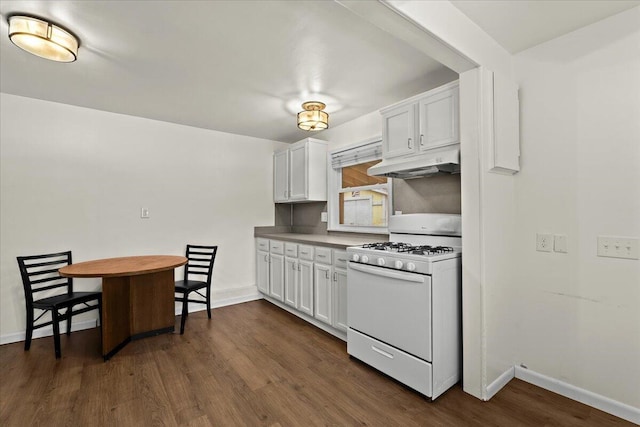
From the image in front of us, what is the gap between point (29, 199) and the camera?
118 inches

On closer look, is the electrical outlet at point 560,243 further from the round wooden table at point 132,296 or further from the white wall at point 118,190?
the white wall at point 118,190

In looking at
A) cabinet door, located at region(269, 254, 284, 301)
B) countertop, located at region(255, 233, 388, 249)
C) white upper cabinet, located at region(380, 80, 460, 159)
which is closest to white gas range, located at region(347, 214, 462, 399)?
countertop, located at region(255, 233, 388, 249)

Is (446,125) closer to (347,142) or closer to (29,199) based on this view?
(347,142)

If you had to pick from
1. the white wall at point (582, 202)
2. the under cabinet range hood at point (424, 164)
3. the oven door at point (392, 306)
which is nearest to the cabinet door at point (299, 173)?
the under cabinet range hood at point (424, 164)

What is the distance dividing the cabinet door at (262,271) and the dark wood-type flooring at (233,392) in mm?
1242

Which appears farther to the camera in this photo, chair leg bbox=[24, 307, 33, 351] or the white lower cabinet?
the white lower cabinet

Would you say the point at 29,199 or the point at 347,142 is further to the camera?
the point at 347,142

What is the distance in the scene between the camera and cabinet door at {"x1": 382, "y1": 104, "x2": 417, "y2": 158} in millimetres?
2498

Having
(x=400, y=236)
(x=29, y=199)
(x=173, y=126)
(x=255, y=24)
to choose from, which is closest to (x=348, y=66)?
(x=255, y=24)

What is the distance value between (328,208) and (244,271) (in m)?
1.52

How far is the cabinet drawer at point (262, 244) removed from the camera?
4.14 meters

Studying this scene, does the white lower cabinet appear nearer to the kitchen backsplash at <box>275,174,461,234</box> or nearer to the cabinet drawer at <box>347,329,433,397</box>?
the cabinet drawer at <box>347,329,433,397</box>

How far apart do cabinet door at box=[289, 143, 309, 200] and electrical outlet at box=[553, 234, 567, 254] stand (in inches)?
103

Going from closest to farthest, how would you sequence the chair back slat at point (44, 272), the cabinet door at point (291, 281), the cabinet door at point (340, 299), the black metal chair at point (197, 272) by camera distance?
the chair back slat at point (44, 272) < the cabinet door at point (340, 299) < the black metal chair at point (197, 272) < the cabinet door at point (291, 281)
